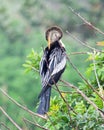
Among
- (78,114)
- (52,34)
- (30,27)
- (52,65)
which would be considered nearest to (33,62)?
(52,65)

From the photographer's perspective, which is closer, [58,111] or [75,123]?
[75,123]

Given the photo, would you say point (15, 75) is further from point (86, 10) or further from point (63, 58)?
point (63, 58)

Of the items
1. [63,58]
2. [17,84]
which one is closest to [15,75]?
[17,84]

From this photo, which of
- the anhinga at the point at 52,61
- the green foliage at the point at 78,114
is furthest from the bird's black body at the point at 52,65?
the green foliage at the point at 78,114

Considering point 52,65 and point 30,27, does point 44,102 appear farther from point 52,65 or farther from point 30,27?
point 30,27

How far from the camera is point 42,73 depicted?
5250mm

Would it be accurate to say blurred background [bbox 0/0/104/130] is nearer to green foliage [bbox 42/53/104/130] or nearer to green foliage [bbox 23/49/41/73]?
green foliage [bbox 23/49/41/73]

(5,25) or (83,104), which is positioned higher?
(83,104)

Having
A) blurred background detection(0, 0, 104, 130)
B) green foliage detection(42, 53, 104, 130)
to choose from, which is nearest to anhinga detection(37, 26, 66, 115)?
green foliage detection(42, 53, 104, 130)

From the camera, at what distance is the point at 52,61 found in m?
5.41

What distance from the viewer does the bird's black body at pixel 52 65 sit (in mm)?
5211

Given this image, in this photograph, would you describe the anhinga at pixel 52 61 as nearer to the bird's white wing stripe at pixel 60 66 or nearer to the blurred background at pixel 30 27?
the bird's white wing stripe at pixel 60 66

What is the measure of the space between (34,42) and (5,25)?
122cm

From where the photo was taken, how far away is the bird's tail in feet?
16.4
